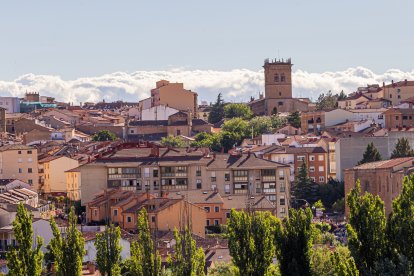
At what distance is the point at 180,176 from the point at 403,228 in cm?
3662

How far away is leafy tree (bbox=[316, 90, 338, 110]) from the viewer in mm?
121400

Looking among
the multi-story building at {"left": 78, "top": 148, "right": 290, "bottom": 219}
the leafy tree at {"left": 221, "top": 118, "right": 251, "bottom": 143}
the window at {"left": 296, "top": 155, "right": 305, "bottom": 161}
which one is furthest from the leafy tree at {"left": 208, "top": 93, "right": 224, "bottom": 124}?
the multi-story building at {"left": 78, "top": 148, "right": 290, "bottom": 219}

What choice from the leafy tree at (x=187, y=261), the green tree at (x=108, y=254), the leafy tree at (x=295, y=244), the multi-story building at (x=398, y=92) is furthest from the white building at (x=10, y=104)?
the leafy tree at (x=187, y=261)

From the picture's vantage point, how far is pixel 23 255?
135ft

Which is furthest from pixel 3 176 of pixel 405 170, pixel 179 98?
pixel 179 98

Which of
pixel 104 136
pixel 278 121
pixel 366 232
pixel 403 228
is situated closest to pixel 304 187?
pixel 104 136

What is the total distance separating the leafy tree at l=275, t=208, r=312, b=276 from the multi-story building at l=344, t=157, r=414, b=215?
64.2 feet

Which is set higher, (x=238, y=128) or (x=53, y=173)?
(x=238, y=128)

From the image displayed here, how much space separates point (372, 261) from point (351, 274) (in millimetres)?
2141

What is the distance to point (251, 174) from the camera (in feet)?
249

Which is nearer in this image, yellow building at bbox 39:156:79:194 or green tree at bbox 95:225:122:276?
green tree at bbox 95:225:122:276

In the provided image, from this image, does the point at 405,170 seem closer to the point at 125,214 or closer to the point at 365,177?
the point at 365,177

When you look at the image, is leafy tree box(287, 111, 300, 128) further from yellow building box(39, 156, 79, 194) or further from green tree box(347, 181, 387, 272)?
green tree box(347, 181, 387, 272)

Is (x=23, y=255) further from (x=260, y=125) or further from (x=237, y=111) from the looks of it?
(x=237, y=111)
